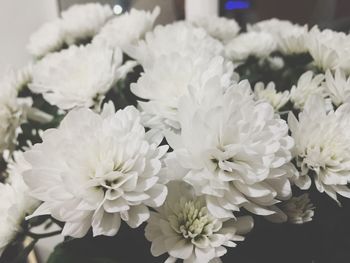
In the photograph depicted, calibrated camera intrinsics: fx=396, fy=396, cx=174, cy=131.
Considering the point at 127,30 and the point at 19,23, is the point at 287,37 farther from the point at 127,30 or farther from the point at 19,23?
the point at 19,23

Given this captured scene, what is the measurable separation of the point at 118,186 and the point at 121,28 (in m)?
0.32

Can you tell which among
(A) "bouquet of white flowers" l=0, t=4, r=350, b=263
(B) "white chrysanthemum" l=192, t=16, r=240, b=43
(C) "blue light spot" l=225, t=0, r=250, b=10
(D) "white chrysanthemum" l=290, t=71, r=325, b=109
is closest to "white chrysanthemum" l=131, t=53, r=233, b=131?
(A) "bouquet of white flowers" l=0, t=4, r=350, b=263

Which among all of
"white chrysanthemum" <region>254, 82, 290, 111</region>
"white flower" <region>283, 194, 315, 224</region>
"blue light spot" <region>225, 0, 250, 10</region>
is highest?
"white chrysanthemum" <region>254, 82, 290, 111</region>

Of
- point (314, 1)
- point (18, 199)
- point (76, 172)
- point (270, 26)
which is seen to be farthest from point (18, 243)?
point (314, 1)

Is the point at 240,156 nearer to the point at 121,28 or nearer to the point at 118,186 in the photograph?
the point at 118,186

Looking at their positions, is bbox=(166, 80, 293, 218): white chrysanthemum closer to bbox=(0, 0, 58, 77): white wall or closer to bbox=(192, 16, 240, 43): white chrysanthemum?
bbox=(192, 16, 240, 43): white chrysanthemum

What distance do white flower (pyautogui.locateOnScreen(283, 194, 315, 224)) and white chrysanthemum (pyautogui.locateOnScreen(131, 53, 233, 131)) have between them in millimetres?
114

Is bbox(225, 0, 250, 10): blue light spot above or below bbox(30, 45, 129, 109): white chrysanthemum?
below

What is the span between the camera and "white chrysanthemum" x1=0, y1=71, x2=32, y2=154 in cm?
44

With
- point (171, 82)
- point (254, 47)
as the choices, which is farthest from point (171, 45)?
point (254, 47)

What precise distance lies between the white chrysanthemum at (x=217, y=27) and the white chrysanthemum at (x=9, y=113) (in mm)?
307

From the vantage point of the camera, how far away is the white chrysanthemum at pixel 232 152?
11.2 inches

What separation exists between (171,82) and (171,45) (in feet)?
0.27

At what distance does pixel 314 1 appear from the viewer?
36.1 inches
